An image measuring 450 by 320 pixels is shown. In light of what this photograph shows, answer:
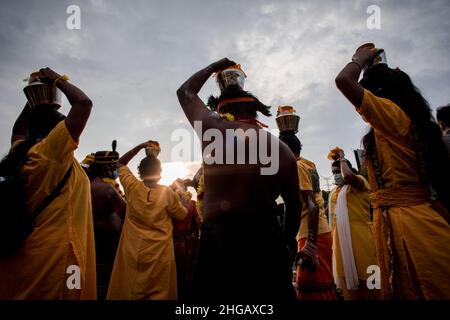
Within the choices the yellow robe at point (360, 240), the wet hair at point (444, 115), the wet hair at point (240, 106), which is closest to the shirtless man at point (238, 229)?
the wet hair at point (240, 106)

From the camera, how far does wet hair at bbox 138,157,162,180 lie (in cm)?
501

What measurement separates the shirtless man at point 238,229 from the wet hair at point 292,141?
2.13 meters

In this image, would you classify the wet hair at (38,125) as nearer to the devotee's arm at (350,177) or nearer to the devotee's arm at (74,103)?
the devotee's arm at (74,103)

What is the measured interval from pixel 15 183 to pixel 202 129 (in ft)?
5.14

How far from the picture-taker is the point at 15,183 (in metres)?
2.30

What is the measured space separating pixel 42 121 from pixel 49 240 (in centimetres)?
108

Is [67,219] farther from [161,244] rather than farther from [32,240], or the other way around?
[161,244]

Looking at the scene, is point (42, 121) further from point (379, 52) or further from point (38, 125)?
point (379, 52)

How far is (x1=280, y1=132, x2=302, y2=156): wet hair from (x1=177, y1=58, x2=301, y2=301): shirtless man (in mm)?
2129

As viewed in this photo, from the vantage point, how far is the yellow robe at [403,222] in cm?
200

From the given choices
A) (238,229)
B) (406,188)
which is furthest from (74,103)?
(406,188)

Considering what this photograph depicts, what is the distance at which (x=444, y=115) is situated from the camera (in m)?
3.59
